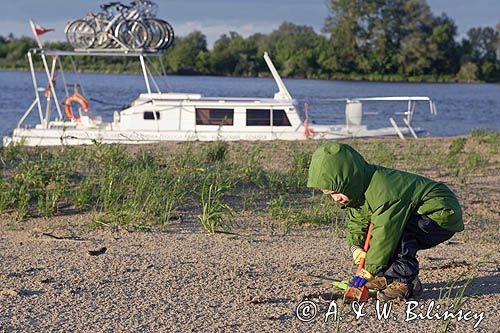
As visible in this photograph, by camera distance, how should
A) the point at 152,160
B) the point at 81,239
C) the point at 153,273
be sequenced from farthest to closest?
the point at 152,160, the point at 81,239, the point at 153,273

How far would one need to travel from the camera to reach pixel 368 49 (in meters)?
75.6

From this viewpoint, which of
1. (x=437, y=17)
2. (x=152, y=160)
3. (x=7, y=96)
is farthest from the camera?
(x=437, y=17)

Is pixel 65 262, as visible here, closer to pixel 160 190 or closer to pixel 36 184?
pixel 160 190

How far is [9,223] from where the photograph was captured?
7207mm

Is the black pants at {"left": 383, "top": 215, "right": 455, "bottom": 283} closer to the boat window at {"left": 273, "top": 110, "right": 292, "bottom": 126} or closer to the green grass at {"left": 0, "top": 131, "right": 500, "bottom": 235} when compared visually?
the green grass at {"left": 0, "top": 131, "right": 500, "bottom": 235}

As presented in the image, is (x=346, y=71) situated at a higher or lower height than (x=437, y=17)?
lower

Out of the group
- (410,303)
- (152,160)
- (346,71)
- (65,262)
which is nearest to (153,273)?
(65,262)

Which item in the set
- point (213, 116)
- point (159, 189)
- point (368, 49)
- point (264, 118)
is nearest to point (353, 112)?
point (264, 118)

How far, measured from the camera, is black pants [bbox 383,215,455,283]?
4.95 m

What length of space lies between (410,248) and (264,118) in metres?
13.4

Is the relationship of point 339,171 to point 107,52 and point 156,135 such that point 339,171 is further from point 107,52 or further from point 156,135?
point 107,52

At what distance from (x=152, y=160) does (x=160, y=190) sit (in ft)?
6.66

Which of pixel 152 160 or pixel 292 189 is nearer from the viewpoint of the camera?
pixel 292 189

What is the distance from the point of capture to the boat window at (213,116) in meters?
18.1
